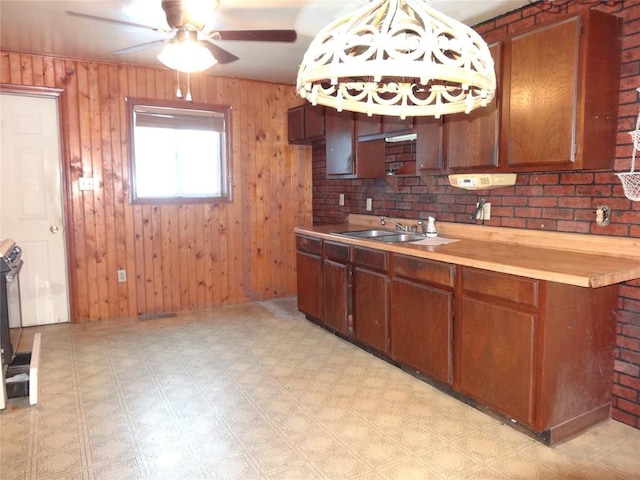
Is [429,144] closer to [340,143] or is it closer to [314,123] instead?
[340,143]

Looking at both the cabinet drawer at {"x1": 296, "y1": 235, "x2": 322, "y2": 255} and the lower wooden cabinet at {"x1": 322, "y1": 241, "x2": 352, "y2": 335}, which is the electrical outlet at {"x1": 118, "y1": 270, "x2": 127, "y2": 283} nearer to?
the cabinet drawer at {"x1": 296, "y1": 235, "x2": 322, "y2": 255}

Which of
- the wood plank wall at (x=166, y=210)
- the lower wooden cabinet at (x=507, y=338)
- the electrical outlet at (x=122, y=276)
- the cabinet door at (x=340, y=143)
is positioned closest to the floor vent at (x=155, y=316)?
the wood plank wall at (x=166, y=210)

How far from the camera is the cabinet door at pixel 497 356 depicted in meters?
2.27

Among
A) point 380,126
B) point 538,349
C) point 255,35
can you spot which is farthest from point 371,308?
point 255,35

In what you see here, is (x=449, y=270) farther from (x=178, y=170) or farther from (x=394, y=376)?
(x=178, y=170)

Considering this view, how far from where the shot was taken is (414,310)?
2.95m

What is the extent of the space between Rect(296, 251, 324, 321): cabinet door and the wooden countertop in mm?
639

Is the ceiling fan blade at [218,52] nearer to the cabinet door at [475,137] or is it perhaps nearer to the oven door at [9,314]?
the cabinet door at [475,137]

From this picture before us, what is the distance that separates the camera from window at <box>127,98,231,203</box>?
4484 millimetres

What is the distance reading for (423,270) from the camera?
2.84 meters

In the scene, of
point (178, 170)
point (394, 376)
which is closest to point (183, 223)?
point (178, 170)

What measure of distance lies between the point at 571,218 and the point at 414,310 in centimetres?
106

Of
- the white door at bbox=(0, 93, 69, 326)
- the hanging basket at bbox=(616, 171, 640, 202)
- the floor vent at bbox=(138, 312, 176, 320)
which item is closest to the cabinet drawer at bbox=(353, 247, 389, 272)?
the hanging basket at bbox=(616, 171, 640, 202)

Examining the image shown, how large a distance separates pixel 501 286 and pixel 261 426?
4.75 ft
